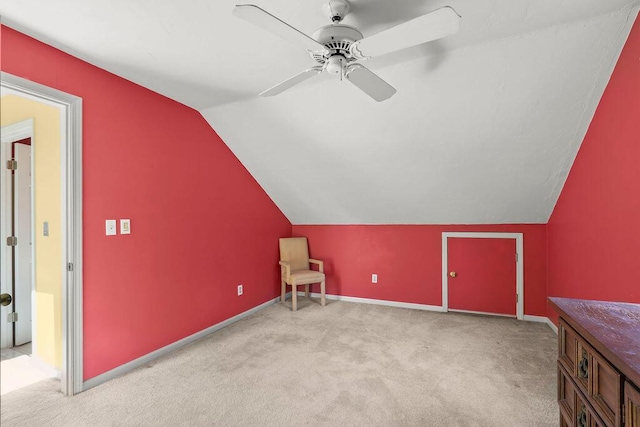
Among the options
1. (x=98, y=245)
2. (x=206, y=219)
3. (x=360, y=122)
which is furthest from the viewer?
(x=206, y=219)

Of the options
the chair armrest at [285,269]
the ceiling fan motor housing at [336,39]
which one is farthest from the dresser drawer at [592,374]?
the chair armrest at [285,269]

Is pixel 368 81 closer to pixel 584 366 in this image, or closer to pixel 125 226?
pixel 584 366

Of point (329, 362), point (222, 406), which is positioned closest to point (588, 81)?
point (329, 362)

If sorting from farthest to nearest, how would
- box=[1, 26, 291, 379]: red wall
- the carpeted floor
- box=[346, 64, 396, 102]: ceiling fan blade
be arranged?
1. box=[1, 26, 291, 379]: red wall
2. the carpeted floor
3. box=[346, 64, 396, 102]: ceiling fan blade

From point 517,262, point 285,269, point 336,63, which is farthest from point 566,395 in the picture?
point 285,269

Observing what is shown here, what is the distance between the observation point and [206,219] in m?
3.00

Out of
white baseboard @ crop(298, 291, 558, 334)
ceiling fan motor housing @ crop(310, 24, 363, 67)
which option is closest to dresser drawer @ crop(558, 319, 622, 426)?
ceiling fan motor housing @ crop(310, 24, 363, 67)

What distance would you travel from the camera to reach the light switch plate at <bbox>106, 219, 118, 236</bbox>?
7.13 feet

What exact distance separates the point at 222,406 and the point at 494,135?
9.17ft

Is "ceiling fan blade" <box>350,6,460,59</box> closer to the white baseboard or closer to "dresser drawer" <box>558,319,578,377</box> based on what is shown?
"dresser drawer" <box>558,319,578,377</box>

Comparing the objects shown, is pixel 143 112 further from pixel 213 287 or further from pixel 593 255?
pixel 593 255

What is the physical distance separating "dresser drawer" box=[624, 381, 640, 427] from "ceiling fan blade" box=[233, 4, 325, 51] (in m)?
1.59

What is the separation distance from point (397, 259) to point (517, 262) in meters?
1.33

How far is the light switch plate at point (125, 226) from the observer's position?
2253mm
